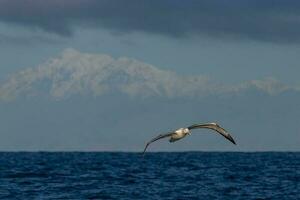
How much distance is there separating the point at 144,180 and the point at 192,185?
29.8 feet

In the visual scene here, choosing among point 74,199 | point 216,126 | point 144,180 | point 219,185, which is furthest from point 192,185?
point 216,126

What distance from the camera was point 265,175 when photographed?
10975cm

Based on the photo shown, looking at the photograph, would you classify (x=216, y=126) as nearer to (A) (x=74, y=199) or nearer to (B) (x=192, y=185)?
(A) (x=74, y=199)

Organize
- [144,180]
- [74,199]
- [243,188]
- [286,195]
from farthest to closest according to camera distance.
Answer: [144,180]
[243,188]
[286,195]
[74,199]

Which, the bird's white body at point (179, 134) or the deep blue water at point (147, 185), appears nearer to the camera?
the bird's white body at point (179, 134)

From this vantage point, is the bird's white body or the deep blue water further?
the deep blue water

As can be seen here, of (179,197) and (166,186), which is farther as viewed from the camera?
(166,186)

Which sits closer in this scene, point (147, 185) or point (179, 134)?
point (179, 134)

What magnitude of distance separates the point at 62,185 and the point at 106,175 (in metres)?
18.5

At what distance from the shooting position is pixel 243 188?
86.9 metres

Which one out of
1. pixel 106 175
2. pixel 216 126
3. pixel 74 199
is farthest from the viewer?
pixel 106 175

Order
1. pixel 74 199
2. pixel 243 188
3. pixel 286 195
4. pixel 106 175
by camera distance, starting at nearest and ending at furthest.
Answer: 1. pixel 74 199
2. pixel 286 195
3. pixel 243 188
4. pixel 106 175

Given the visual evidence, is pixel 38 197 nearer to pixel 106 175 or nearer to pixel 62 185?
pixel 62 185

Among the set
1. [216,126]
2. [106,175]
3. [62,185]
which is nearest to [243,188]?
[62,185]
